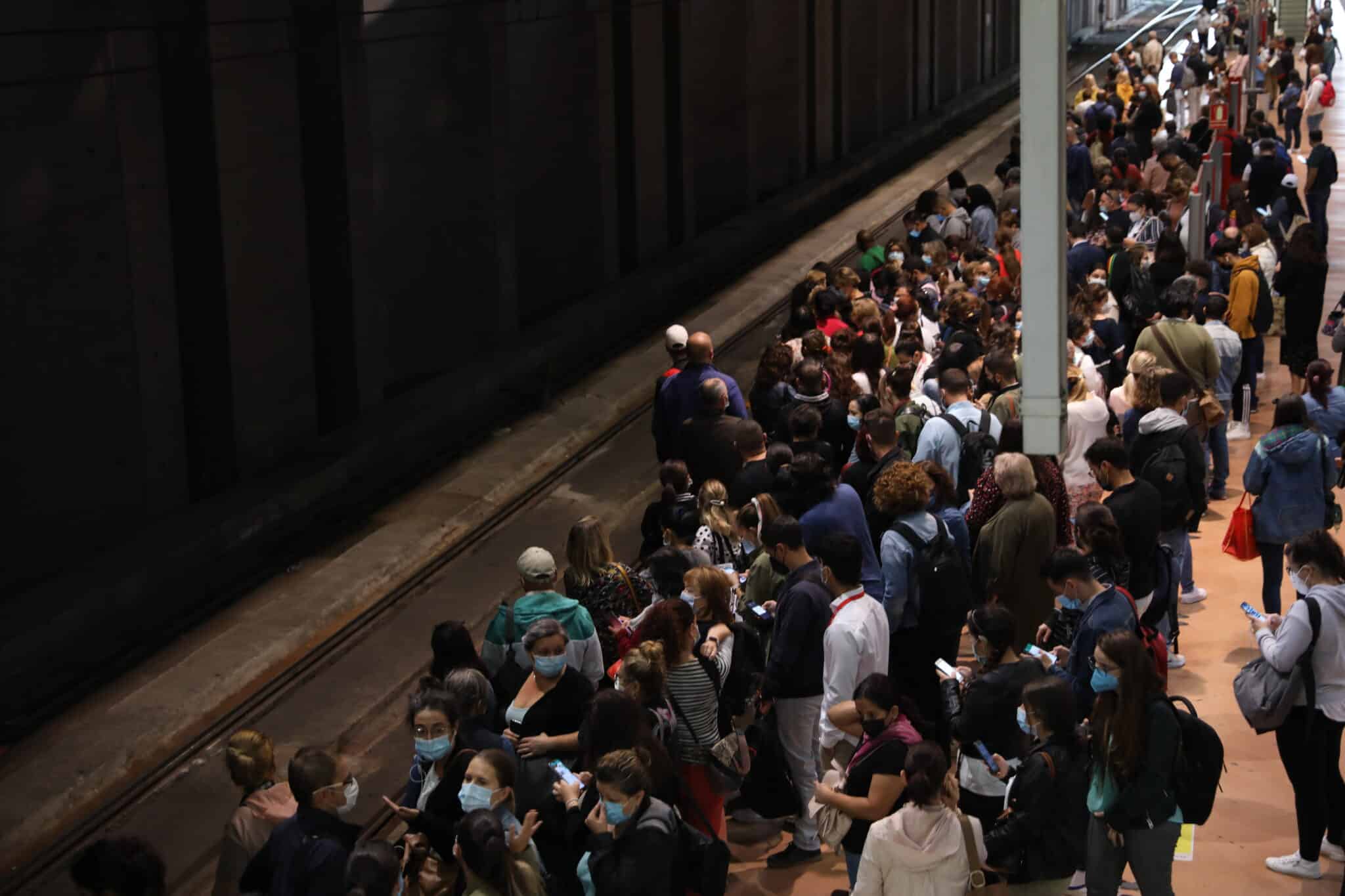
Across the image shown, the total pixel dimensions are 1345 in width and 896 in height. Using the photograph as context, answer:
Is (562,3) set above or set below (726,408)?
above

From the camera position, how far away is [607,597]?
7.57 metres

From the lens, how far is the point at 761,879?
764cm

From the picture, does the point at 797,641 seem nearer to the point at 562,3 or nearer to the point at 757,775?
the point at 757,775

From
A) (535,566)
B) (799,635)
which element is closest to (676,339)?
(799,635)

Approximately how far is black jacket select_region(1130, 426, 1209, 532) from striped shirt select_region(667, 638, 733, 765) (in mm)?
3624

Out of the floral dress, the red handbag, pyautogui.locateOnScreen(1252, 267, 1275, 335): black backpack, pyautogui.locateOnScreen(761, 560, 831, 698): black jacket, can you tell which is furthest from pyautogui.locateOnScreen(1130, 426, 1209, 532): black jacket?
pyautogui.locateOnScreen(1252, 267, 1275, 335): black backpack

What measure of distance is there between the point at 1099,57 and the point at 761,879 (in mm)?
40158

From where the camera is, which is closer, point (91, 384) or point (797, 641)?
point (797, 641)

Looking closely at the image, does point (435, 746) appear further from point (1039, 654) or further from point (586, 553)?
point (1039, 654)

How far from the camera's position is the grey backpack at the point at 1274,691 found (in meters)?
7.06

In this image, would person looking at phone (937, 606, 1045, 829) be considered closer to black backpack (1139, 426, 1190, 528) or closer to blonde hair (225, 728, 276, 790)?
blonde hair (225, 728, 276, 790)

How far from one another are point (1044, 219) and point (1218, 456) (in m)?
7.80

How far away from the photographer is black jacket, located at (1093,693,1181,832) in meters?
6.14

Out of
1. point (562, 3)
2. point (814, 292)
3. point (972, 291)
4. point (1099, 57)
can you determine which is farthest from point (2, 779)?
point (1099, 57)
